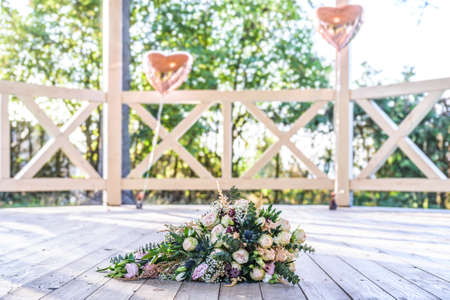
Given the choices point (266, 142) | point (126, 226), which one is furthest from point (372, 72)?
point (126, 226)

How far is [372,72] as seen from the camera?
20.4ft

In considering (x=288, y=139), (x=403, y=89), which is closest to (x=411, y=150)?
(x=403, y=89)

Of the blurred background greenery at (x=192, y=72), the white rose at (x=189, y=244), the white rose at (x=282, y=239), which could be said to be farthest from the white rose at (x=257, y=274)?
the blurred background greenery at (x=192, y=72)

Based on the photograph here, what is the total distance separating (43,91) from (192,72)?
267 cm

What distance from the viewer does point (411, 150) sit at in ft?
14.2

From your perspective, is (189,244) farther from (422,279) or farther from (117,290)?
(422,279)

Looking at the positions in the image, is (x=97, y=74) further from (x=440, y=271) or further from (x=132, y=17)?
(x=440, y=271)

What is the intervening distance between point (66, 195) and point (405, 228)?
4.67 meters

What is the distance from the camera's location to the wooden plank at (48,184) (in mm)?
4156

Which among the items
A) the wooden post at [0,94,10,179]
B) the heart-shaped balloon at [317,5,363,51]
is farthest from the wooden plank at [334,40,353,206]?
the wooden post at [0,94,10,179]

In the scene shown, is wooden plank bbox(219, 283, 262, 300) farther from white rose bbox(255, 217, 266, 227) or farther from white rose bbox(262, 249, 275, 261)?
white rose bbox(255, 217, 266, 227)

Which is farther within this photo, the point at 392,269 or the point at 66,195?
the point at 66,195

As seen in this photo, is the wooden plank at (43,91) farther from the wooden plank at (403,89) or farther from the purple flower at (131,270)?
the purple flower at (131,270)

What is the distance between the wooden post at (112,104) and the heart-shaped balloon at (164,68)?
367 millimetres
